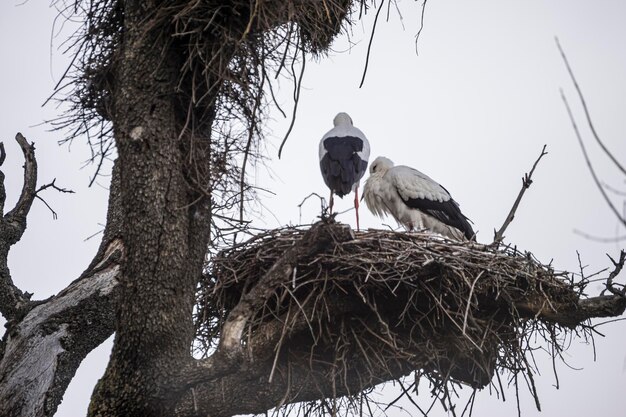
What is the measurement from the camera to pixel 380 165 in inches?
300

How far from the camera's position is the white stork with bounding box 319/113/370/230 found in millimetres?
6719

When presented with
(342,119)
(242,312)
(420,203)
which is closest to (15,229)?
(242,312)

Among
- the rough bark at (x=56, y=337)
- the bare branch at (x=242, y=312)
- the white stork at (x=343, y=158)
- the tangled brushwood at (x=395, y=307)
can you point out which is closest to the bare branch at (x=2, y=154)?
the rough bark at (x=56, y=337)

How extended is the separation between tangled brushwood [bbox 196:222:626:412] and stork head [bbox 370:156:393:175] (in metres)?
2.27

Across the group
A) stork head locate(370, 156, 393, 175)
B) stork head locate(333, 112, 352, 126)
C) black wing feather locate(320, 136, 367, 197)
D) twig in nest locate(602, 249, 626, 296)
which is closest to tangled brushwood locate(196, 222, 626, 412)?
twig in nest locate(602, 249, 626, 296)

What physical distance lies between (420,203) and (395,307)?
7.85ft

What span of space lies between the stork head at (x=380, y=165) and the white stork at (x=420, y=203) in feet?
0.51

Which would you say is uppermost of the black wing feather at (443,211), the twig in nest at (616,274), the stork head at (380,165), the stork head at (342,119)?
the stork head at (342,119)

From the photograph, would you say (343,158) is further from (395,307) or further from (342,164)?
(395,307)

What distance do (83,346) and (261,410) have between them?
3.68ft

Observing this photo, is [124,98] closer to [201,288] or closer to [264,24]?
[264,24]

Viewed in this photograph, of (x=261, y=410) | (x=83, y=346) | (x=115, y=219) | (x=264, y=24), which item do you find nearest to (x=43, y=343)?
(x=83, y=346)

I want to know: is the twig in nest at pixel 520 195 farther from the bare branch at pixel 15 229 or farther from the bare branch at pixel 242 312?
the bare branch at pixel 15 229

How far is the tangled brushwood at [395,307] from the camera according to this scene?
15.3ft
